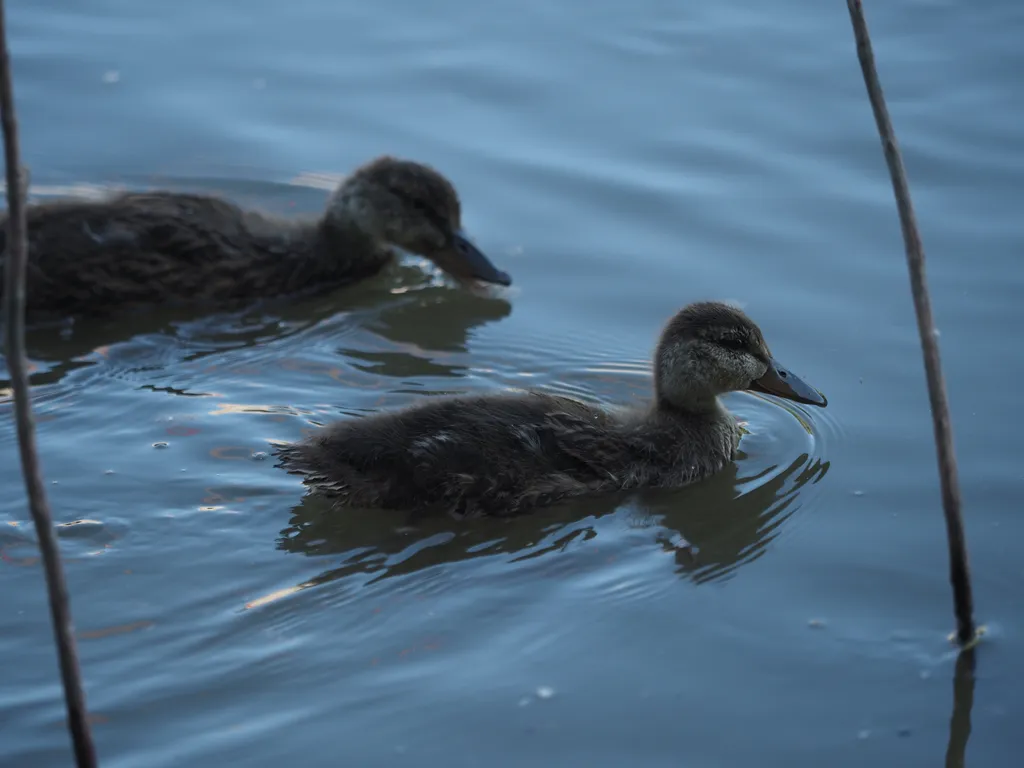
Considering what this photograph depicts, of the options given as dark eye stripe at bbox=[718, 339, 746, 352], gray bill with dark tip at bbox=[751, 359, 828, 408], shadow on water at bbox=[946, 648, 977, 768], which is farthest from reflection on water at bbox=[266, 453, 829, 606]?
shadow on water at bbox=[946, 648, 977, 768]

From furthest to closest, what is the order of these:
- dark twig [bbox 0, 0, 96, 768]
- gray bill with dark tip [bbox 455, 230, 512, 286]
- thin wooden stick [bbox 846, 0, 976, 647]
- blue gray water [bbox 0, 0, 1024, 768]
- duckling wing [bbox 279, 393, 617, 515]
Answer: gray bill with dark tip [bbox 455, 230, 512, 286], duckling wing [bbox 279, 393, 617, 515], blue gray water [bbox 0, 0, 1024, 768], thin wooden stick [bbox 846, 0, 976, 647], dark twig [bbox 0, 0, 96, 768]

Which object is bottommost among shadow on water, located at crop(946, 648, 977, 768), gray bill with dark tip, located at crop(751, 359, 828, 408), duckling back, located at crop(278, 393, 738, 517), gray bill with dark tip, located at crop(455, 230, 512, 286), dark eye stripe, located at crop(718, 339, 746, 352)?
shadow on water, located at crop(946, 648, 977, 768)

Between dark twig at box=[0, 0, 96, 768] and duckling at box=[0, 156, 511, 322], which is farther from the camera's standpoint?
duckling at box=[0, 156, 511, 322]

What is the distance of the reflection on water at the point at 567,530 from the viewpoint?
5.19m

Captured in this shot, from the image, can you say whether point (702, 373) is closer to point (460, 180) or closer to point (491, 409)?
point (491, 409)

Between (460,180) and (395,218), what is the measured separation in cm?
72

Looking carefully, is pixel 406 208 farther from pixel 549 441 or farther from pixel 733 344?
pixel 549 441

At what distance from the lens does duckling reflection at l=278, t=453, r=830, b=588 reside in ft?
17.0

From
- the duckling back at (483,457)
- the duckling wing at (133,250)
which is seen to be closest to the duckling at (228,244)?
the duckling wing at (133,250)

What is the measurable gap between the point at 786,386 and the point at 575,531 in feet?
3.96

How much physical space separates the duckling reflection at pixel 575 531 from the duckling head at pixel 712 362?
0.36 meters

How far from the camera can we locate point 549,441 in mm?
5562

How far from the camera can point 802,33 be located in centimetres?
950

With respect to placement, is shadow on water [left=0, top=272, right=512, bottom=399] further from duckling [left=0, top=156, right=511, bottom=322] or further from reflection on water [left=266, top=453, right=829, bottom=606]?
reflection on water [left=266, top=453, right=829, bottom=606]
